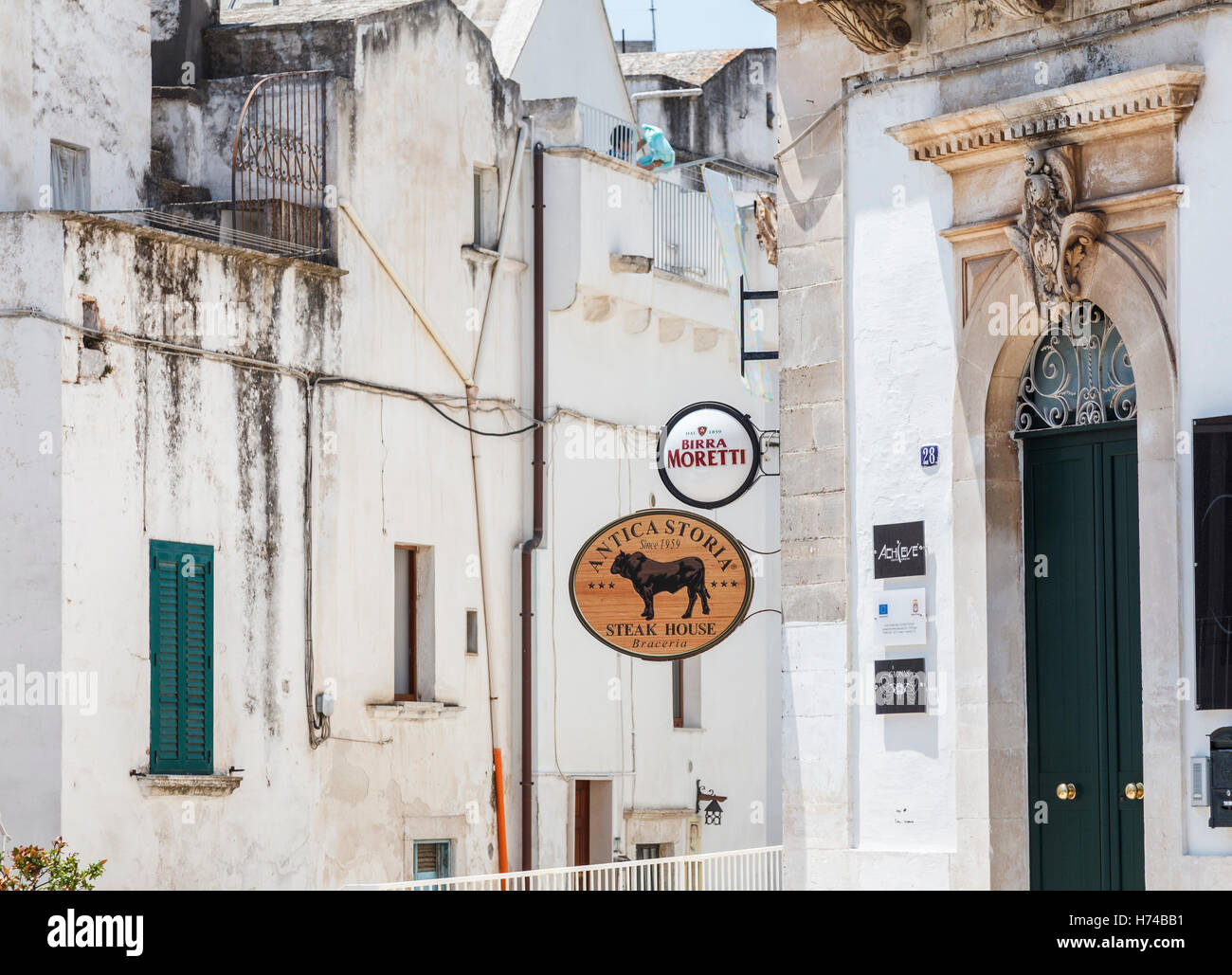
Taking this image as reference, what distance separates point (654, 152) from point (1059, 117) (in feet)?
46.3

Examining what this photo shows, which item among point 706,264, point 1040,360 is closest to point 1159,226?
point 1040,360

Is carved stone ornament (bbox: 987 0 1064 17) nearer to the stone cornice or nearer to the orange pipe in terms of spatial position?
the stone cornice

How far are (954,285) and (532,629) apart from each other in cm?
1080

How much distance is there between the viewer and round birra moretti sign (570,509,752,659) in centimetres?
1545

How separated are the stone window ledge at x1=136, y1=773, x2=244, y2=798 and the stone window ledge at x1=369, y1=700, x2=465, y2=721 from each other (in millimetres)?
2100

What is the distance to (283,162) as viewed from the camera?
21016 millimetres

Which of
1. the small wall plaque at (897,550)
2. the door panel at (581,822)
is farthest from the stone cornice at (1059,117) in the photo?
the door panel at (581,822)

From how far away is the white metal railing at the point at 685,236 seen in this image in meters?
25.5

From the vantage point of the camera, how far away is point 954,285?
1315 centimetres

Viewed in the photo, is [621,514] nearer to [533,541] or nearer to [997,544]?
[533,541]

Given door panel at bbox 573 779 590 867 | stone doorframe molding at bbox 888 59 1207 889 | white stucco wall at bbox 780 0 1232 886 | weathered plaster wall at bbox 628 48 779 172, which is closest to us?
stone doorframe molding at bbox 888 59 1207 889

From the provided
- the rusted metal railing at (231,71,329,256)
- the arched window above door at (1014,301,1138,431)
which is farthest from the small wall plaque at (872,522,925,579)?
the rusted metal railing at (231,71,329,256)

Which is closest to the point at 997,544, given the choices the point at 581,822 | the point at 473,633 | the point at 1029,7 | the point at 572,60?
the point at 1029,7
